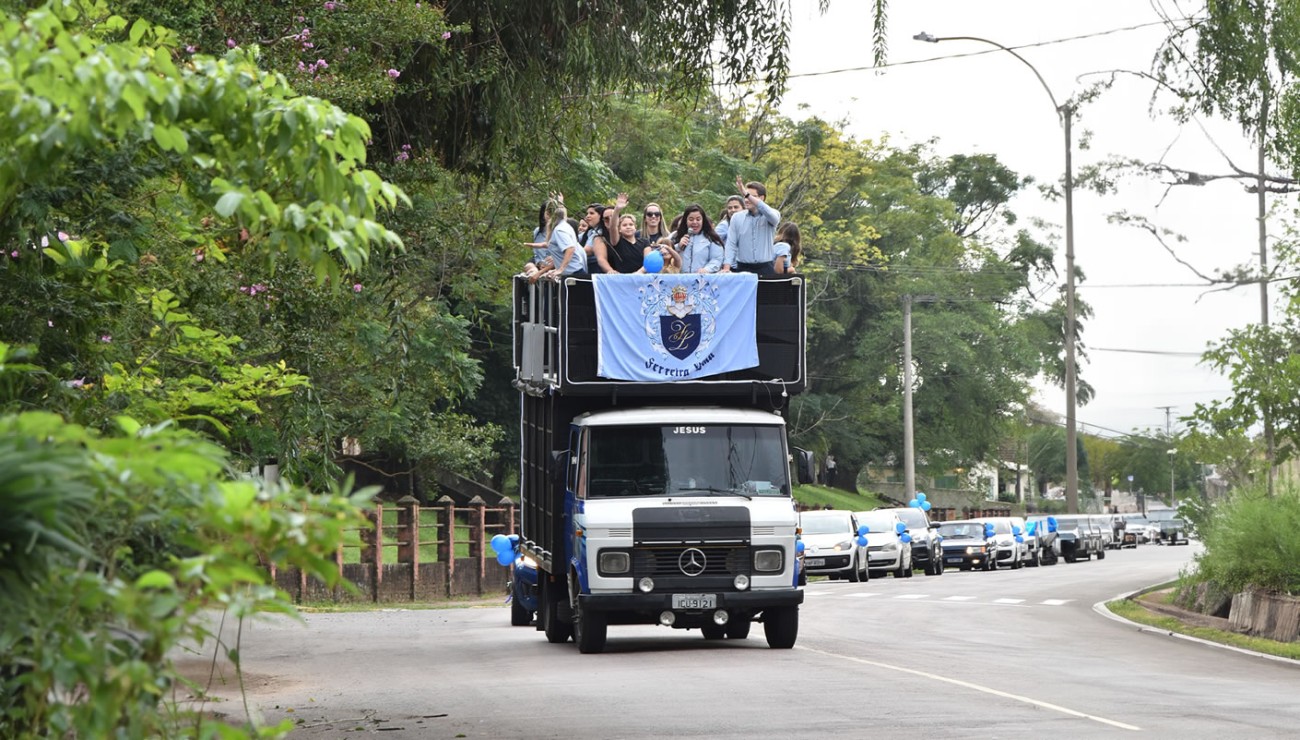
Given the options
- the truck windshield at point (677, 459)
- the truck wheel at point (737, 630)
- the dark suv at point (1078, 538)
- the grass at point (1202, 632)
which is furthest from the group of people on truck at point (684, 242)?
the dark suv at point (1078, 538)

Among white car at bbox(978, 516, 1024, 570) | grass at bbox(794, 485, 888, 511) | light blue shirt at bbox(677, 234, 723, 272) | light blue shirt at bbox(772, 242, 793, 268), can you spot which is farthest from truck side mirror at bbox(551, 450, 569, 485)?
grass at bbox(794, 485, 888, 511)

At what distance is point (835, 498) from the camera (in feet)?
253

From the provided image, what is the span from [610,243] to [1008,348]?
5681 cm

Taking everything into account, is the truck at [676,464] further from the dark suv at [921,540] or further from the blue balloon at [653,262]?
the dark suv at [921,540]

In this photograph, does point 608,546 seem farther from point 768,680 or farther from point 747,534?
point 768,680

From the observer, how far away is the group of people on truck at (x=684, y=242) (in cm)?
1991

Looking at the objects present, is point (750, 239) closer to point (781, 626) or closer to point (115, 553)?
point (781, 626)

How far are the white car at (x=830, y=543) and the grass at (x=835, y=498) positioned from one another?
81.0ft

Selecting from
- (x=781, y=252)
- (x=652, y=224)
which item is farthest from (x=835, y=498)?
(x=781, y=252)

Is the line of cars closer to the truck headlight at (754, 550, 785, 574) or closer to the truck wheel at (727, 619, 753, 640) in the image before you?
the truck wheel at (727, 619, 753, 640)

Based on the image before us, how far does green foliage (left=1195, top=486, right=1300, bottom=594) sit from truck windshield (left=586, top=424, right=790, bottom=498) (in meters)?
8.51

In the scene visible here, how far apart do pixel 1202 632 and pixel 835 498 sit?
5225 cm

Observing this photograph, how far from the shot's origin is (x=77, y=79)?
4.43 metres

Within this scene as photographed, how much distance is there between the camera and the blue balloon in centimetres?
1961
